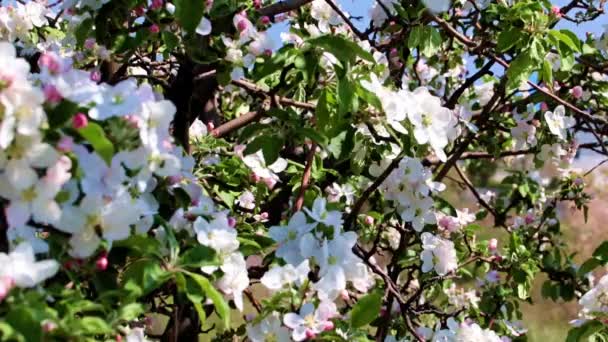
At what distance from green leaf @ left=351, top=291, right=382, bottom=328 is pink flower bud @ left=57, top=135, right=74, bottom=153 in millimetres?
558

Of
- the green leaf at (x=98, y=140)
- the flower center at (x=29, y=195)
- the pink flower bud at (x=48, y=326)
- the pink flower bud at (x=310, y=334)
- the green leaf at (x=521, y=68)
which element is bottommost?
the pink flower bud at (x=48, y=326)

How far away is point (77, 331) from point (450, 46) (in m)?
2.05

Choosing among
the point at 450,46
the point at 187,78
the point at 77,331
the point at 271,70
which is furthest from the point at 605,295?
the point at 450,46

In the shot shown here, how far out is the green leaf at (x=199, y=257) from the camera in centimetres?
117

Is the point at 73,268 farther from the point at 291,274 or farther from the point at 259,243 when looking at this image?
the point at 259,243

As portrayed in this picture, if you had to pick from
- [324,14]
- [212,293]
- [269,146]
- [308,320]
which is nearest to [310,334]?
[308,320]

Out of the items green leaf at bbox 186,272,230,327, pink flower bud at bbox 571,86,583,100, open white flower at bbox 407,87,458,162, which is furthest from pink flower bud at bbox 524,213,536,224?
green leaf at bbox 186,272,230,327

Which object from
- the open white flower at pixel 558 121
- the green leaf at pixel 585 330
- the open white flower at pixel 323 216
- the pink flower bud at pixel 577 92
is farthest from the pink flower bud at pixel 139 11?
the pink flower bud at pixel 577 92

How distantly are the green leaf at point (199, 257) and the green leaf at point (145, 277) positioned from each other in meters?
0.04

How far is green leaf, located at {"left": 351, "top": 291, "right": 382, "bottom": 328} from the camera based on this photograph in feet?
4.29

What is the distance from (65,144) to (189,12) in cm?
45

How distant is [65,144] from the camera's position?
0.95 metres

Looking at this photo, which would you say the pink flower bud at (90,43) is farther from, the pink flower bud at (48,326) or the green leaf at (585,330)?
the green leaf at (585,330)

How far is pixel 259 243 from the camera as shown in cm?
148
